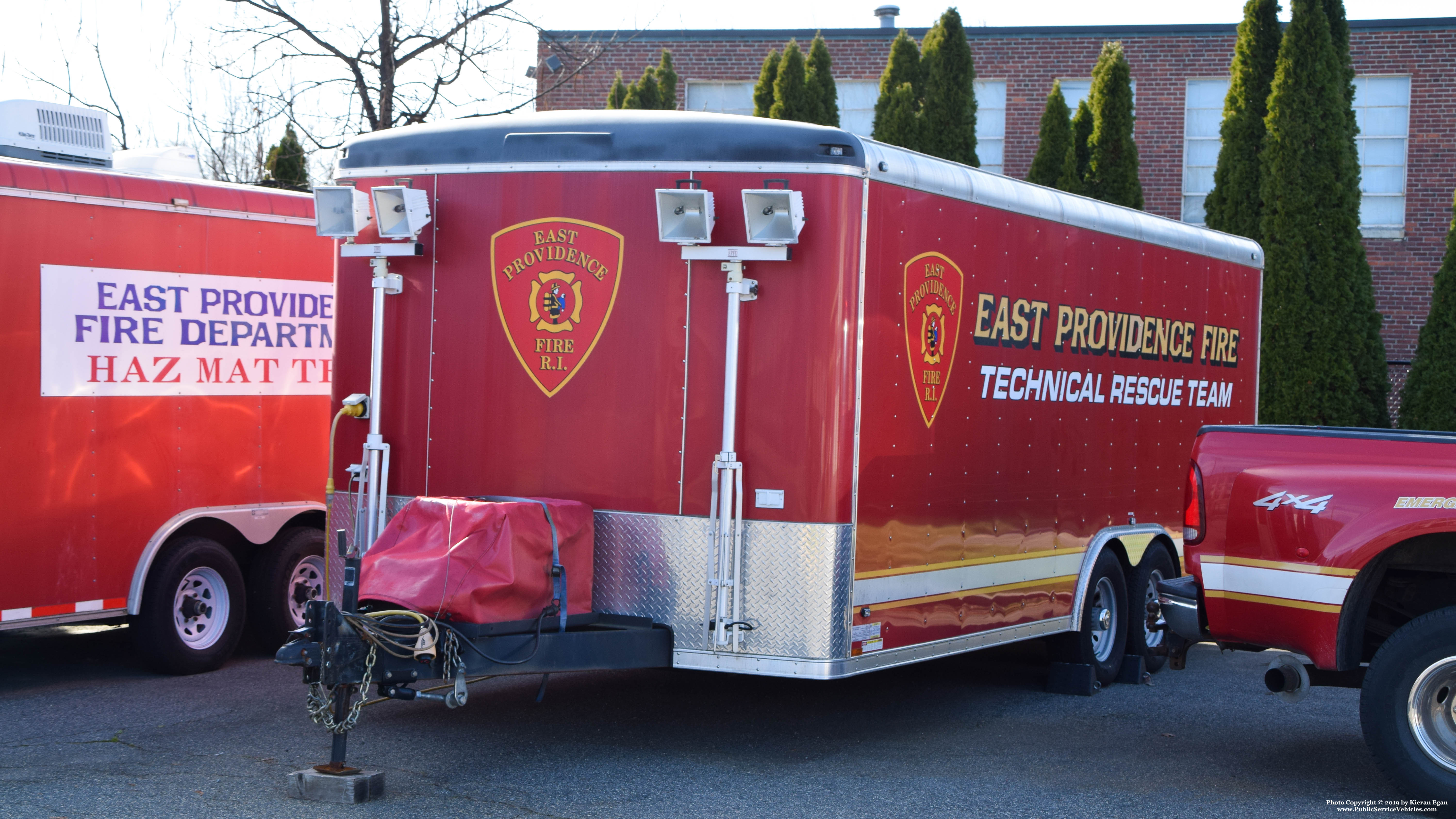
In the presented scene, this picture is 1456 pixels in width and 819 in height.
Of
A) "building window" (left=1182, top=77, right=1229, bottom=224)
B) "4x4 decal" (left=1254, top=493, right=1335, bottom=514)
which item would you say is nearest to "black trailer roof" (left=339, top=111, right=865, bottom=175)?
"4x4 decal" (left=1254, top=493, right=1335, bottom=514)

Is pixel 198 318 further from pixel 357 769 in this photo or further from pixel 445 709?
pixel 357 769

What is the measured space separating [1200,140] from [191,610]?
17412mm

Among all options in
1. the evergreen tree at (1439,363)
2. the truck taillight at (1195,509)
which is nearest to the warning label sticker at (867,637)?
the truck taillight at (1195,509)

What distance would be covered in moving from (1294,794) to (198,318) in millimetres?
6765

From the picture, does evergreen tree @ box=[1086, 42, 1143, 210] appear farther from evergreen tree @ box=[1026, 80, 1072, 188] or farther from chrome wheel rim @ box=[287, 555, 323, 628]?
chrome wheel rim @ box=[287, 555, 323, 628]

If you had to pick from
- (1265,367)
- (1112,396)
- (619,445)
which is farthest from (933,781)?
(1265,367)

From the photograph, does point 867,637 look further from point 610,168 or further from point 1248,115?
point 1248,115

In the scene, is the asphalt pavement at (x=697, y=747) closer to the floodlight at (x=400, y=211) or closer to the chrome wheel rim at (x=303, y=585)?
the chrome wheel rim at (x=303, y=585)

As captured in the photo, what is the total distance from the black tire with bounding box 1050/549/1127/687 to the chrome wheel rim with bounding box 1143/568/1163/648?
0.15 m

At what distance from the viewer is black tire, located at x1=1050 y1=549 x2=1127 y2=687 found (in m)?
8.73

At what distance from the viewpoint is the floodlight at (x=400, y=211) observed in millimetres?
6801

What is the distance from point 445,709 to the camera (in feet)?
25.6

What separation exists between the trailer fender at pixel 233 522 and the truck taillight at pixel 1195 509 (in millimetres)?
5741

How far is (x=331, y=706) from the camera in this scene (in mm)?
5875
